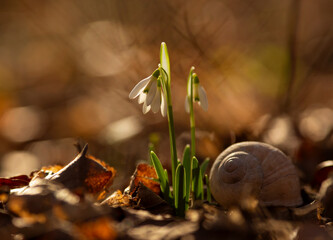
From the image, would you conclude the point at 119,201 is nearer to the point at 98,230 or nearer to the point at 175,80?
the point at 98,230

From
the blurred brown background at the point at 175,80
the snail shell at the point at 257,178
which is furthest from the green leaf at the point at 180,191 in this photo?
the blurred brown background at the point at 175,80

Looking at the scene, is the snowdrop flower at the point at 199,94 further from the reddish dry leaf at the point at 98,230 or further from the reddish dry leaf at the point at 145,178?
the reddish dry leaf at the point at 98,230

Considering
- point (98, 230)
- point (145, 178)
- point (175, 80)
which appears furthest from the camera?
point (175, 80)

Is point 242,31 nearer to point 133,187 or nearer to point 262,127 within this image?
point 262,127

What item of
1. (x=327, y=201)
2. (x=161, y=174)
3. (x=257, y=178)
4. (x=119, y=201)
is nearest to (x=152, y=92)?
(x=161, y=174)

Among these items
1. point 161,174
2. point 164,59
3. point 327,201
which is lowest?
point 327,201

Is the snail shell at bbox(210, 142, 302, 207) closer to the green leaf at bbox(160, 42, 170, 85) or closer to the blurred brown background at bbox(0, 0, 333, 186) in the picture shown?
the green leaf at bbox(160, 42, 170, 85)
